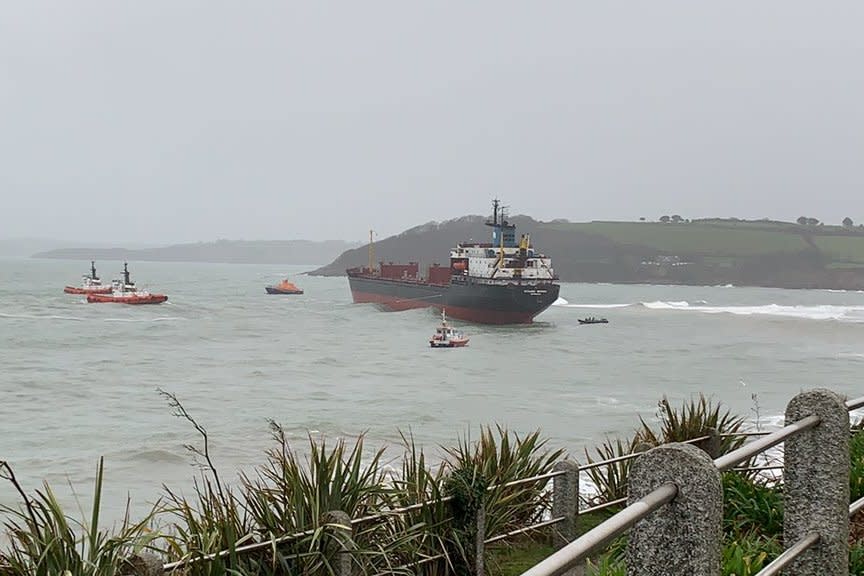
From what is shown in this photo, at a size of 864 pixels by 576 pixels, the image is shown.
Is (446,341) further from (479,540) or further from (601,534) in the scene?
(601,534)

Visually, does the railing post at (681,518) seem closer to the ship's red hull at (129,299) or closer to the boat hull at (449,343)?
the boat hull at (449,343)

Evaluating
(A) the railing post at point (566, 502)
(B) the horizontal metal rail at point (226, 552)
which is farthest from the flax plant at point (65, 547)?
(A) the railing post at point (566, 502)

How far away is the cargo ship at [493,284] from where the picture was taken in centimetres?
5453

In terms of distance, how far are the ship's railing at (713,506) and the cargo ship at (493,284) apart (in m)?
50.1

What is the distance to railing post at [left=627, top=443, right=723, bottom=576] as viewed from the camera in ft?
5.20

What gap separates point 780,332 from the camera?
58.2m

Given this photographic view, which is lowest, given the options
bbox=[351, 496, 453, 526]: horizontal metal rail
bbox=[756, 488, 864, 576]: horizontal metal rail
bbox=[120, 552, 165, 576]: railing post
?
bbox=[351, 496, 453, 526]: horizontal metal rail

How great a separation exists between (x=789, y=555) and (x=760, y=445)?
36 centimetres

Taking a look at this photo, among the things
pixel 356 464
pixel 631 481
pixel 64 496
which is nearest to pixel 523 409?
pixel 64 496

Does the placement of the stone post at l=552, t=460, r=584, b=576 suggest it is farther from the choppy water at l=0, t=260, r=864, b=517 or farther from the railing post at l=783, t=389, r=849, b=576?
the choppy water at l=0, t=260, r=864, b=517

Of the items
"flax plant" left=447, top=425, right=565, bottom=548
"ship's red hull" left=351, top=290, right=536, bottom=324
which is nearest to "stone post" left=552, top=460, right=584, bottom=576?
"flax plant" left=447, top=425, right=565, bottom=548

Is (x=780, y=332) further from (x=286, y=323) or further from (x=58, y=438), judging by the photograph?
(x=58, y=438)

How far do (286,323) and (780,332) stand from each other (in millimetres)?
32943

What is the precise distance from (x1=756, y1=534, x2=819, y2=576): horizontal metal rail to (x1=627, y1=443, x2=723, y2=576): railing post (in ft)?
1.59
